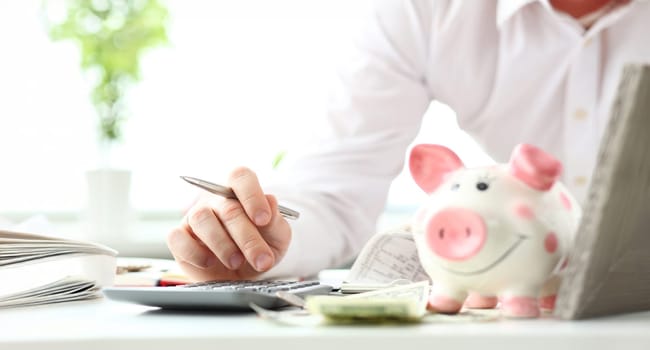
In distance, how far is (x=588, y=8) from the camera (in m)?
1.60

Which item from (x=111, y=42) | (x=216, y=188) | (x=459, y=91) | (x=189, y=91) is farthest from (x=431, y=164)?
(x=189, y=91)

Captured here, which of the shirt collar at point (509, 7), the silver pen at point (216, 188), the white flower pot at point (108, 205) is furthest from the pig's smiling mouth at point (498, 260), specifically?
the white flower pot at point (108, 205)

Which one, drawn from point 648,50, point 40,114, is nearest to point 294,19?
point 40,114

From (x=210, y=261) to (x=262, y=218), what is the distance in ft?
0.32

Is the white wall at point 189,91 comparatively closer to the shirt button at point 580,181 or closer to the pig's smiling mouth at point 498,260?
the shirt button at point 580,181

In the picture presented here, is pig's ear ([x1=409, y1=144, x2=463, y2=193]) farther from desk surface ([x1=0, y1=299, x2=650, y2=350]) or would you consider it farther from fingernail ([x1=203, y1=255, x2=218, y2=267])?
fingernail ([x1=203, y1=255, x2=218, y2=267])

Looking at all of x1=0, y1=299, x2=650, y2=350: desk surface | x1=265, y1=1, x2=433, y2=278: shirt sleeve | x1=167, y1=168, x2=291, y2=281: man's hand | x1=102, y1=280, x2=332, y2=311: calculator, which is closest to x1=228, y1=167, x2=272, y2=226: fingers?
x1=167, y1=168, x2=291, y2=281: man's hand

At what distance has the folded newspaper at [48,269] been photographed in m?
0.86

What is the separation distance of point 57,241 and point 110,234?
1.45 m

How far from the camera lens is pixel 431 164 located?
2.32ft

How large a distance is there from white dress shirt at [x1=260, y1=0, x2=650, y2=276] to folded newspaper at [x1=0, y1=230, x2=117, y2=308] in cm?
57

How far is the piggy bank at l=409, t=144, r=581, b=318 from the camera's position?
0.64 meters

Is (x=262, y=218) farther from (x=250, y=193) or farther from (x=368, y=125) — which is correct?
(x=368, y=125)

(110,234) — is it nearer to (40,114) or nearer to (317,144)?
(40,114)
